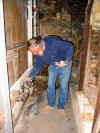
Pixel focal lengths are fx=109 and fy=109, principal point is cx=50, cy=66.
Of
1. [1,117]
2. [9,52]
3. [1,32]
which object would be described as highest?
[1,32]

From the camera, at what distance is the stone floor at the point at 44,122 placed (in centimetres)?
139

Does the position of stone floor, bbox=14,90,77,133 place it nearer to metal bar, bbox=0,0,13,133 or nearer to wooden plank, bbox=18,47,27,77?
metal bar, bbox=0,0,13,133

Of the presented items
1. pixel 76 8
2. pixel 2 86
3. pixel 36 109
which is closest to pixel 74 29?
pixel 76 8

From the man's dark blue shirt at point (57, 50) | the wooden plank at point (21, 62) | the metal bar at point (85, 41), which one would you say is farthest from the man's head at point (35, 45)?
the metal bar at point (85, 41)

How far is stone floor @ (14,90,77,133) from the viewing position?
1.39 meters

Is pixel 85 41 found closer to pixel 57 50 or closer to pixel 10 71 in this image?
pixel 57 50

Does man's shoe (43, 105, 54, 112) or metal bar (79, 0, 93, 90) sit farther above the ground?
metal bar (79, 0, 93, 90)

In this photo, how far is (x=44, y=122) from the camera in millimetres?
1517

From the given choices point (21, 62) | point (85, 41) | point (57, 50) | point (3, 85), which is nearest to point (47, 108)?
point (21, 62)

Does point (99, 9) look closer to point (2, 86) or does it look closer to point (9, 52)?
point (9, 52)

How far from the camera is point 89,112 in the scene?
1362mm

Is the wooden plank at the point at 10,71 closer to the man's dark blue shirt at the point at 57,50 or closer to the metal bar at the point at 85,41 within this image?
the man's dark blue shirt at the point at 57,50

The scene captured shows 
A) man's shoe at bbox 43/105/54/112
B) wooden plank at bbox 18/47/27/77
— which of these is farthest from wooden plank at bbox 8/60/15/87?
man's shoe at bbox 43/105/54/112

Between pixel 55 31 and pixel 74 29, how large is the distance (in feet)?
1.31
